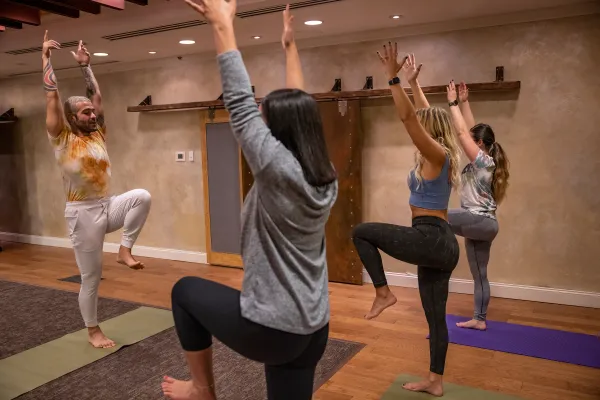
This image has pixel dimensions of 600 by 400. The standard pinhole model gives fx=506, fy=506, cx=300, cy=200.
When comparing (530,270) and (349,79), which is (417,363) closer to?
(530,270)

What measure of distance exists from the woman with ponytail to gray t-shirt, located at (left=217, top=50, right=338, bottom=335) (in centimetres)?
216

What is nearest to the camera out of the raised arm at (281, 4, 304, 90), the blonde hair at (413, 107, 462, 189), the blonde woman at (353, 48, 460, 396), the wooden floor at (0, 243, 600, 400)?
the raised arm at (281, 4, 304, 90)

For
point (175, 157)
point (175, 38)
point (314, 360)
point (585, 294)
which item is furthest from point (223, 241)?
point (314, 360)

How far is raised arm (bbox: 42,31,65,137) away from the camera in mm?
2723

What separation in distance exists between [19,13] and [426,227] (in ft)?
11.6

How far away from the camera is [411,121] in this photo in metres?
2.04

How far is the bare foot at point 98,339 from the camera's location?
10.7ft

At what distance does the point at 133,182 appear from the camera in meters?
6.12

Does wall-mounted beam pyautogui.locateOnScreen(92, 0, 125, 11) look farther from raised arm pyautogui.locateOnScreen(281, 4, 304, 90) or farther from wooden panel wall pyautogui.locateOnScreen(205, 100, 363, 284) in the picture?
raised arm pyautogui.locateOnScreen(281, 4, 304, 90)

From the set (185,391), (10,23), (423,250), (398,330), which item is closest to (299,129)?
(185,391)

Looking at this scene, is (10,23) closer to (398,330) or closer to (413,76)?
(413,76)

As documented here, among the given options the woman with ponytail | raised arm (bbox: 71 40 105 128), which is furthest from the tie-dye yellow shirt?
the woman with ponytail

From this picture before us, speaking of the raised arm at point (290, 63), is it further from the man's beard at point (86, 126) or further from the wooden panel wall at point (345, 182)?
the wooden panel wall at point (345, 182)

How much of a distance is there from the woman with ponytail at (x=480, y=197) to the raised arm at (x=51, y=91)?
231 centimetres
